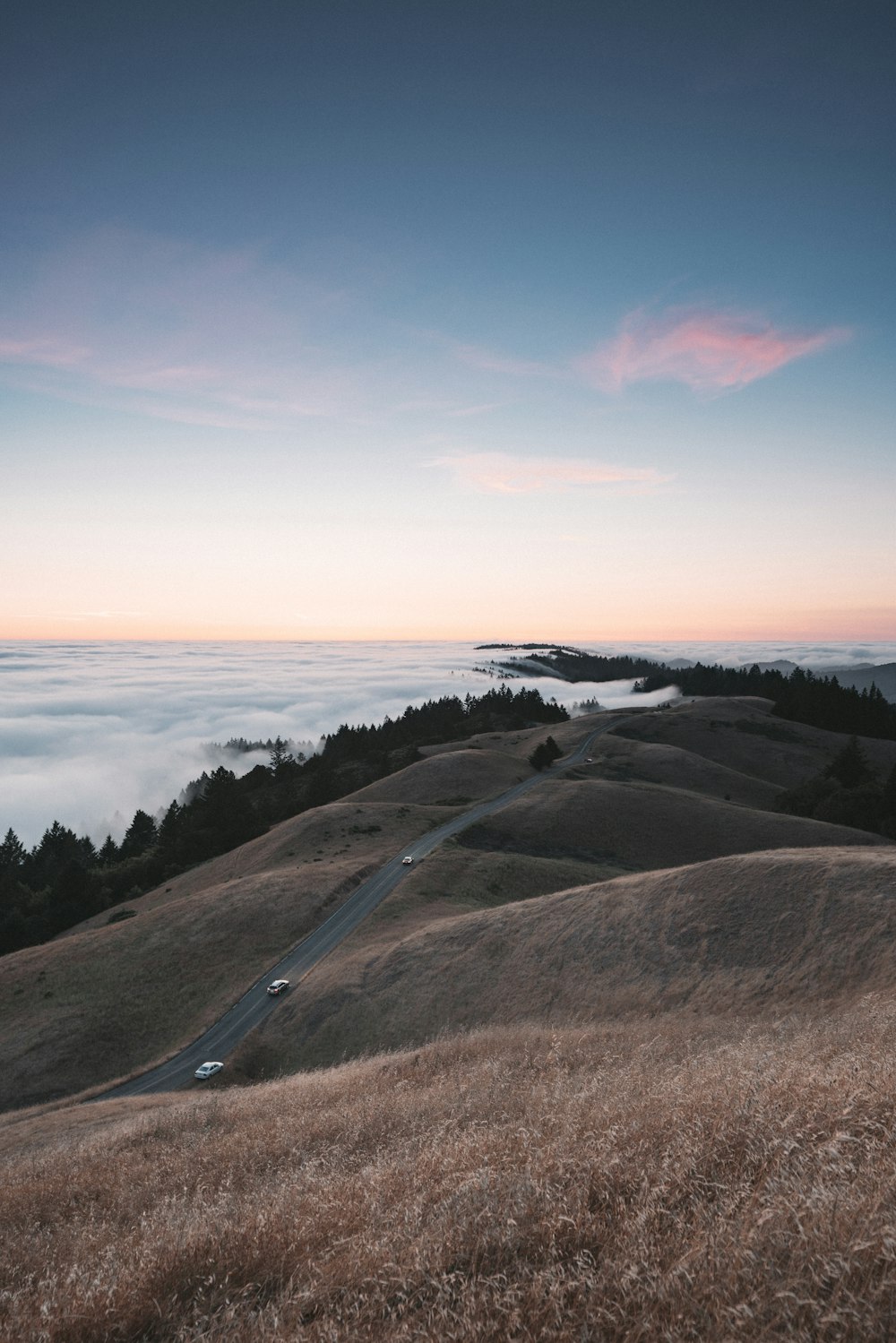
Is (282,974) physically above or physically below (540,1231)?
below

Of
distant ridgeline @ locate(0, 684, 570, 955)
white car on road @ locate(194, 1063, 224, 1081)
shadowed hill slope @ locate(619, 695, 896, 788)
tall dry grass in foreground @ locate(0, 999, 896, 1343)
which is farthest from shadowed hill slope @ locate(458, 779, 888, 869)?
tall dry grass in foreground @ locate(0, 999, 896, 1343)

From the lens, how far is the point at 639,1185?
5926 mm

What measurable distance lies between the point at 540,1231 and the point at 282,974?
125 ft

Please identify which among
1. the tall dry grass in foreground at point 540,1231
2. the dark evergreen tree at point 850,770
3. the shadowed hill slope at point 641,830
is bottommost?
the shadowed hill slope at point 641,830

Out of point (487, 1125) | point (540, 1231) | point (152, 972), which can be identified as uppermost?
point (540, 1231)

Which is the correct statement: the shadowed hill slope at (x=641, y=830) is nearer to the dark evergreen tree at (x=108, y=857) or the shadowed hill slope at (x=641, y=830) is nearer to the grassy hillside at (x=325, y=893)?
the grassy hillside at (x=325, y=893)

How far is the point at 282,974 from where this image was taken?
127 feet

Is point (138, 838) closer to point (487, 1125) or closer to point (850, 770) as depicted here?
point (850, 770)

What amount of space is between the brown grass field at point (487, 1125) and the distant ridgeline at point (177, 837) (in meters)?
35.1

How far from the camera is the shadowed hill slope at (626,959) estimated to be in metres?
22.5

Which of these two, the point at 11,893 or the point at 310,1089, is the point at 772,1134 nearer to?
the point at 310,1089

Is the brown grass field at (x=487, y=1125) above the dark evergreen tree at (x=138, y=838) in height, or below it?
above

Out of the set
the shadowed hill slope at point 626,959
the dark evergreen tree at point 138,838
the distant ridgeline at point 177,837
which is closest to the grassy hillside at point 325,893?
the shadowed hill slope at point 626,959

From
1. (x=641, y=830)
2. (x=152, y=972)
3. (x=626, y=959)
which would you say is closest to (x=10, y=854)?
(x=152, y=972)
